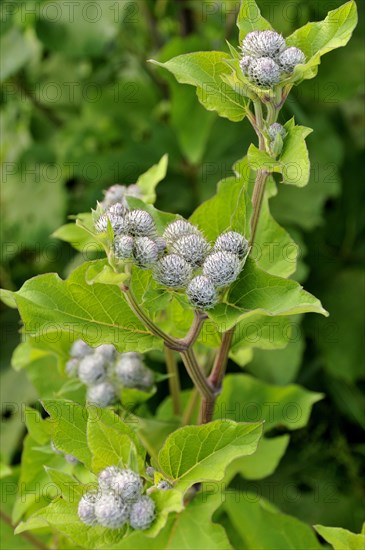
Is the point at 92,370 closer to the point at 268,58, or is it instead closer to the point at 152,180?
the point at 152,180

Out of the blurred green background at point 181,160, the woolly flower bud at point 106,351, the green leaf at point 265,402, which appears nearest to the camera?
the woolly flower bud at point 106,351

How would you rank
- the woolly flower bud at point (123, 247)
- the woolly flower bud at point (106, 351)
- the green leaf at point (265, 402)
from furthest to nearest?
the green leaf at point (265, 402) → the woolly flower bud at point (106, 351) → the woolly flower bud at point (123, 247)

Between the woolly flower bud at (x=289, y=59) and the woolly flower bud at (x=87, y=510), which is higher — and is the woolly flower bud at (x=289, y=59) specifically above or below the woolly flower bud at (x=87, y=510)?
above

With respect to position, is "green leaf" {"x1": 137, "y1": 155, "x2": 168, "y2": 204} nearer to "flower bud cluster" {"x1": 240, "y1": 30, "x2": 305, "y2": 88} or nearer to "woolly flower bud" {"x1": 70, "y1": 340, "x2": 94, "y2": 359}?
"woolly flower bud" {"x1": 70, "y1": 340, "x2": 94, "y2": 359}

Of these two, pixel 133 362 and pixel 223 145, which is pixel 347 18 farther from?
pixel 223 145

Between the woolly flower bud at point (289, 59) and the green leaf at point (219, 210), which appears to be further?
the green leaf at point (219, 210)

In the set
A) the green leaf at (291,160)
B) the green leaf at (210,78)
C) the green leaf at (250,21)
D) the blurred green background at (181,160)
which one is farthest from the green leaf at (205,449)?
the blurred green background at (181,160)

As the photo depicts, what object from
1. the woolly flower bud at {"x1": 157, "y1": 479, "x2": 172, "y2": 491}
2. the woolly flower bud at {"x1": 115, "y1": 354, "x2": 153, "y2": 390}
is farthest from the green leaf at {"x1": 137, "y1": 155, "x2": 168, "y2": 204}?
the woolly flower bud at {"x1": 157, "y1": 479, "x2": 172, "y2": 491}

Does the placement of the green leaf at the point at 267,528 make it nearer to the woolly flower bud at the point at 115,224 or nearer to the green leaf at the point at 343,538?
the green leaf at the point at 343,538

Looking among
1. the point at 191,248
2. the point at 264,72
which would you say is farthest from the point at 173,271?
the point at 264,72
